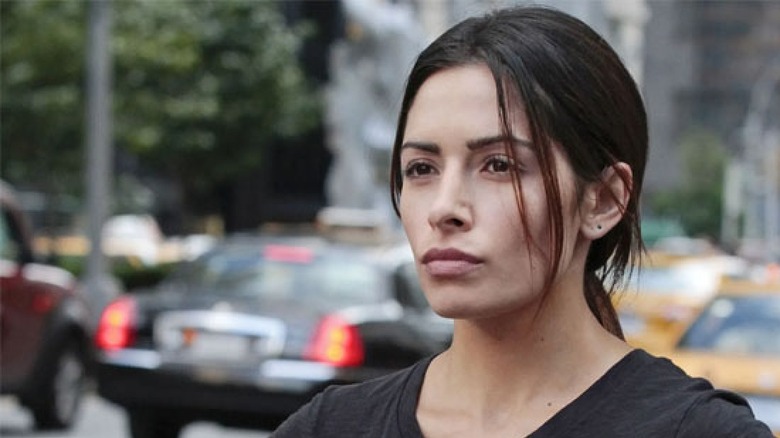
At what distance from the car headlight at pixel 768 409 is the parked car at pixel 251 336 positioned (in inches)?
121

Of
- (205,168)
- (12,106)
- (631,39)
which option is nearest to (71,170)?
(12,106)

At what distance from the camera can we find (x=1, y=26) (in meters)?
30.6

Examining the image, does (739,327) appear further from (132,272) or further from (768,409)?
(132,272)

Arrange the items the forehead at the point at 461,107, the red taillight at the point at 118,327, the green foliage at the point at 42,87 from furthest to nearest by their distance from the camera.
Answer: the green foliage at the point at 42,87 < the red taillight at the point at 118,327 < the forehead at the point at 461,107

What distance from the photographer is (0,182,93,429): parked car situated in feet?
45.3

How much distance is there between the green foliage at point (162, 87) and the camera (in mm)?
30959

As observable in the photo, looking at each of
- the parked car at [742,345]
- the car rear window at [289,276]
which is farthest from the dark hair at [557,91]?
the car rear window at [289,276]

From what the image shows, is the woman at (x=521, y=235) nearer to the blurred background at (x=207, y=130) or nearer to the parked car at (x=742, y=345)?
the blurred background at (x=207, y=130)

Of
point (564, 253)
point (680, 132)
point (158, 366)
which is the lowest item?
point (680, 132)

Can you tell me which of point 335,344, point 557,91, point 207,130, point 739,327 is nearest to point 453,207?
point 557,91

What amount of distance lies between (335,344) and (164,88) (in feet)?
86.8

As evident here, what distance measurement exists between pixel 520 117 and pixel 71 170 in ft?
104

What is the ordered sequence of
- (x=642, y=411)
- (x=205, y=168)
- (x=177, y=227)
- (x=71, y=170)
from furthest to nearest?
(x=177, y=227) < (x=205, y=168) < (x=71, y=170) < (x=642, y=411)

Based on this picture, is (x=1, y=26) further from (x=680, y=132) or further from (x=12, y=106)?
(x=680, y=132)
